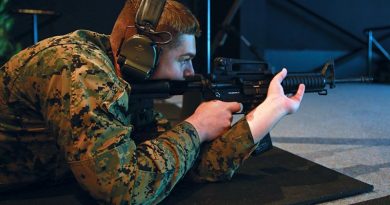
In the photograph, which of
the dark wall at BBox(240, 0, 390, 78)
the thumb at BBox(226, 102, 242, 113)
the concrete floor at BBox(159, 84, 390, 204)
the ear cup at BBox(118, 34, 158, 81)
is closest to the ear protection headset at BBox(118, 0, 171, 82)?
the ear cup at BBox(118, 34, 158, 81)

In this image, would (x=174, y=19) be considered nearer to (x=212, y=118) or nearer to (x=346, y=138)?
(x=212, y=118)

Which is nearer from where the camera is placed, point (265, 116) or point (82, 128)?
point (82, 128)

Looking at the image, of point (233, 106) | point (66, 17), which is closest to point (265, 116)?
point (233, 106)

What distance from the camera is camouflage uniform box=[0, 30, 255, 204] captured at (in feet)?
2.32

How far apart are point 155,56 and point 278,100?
0.33 m

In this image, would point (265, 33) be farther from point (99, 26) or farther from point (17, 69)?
point (17, 69)

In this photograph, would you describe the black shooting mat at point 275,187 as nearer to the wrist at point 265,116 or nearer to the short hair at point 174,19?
the wrist at point 265,116

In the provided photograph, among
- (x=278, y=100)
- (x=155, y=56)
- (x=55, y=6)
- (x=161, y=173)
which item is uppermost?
(x=55, y=6)

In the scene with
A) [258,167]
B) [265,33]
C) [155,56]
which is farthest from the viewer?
[265,33]

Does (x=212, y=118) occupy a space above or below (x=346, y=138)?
above

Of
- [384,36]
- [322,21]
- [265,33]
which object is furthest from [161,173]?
[384,36]

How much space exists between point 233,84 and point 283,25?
3444 mm

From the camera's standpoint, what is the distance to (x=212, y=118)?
0.95 meters

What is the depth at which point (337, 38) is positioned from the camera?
4617mm
